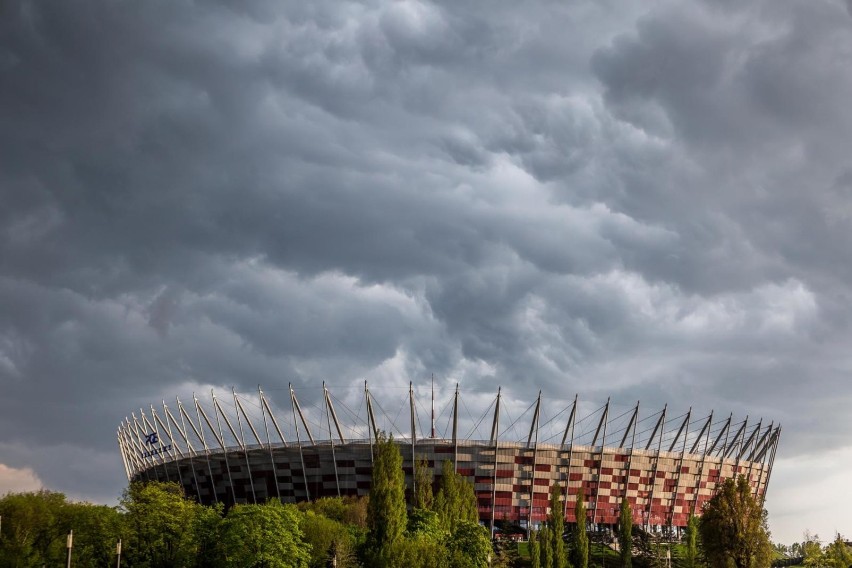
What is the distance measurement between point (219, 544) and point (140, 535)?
36.4 feet

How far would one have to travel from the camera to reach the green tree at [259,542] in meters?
74.8

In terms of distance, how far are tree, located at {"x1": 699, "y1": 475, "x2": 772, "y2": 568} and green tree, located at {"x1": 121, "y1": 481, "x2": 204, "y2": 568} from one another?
51634mm

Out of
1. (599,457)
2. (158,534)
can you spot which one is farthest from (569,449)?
(158,534)

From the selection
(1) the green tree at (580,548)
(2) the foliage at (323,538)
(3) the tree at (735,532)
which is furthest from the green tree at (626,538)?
(2) the foliage at (323,538)

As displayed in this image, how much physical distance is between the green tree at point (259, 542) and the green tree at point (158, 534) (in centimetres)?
700

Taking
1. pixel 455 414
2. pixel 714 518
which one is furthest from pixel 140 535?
pixel 455 414

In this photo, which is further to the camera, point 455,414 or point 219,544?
point 455,414

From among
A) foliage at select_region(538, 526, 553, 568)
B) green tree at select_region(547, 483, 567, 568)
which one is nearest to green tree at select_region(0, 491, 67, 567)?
foliage at select_region(538, 526, 553, 568)

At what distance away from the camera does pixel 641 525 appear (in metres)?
161

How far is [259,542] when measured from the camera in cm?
7506

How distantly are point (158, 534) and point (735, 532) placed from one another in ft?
189

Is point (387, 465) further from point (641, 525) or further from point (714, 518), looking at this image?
point (641, 525)

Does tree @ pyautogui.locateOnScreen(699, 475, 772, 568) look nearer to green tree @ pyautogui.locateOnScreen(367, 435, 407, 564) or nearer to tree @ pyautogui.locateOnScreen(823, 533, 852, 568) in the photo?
tree @ pyautogui.locateOnScreen(823, 533, 852, 568)

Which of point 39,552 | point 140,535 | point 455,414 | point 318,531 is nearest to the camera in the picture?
point 39,552
